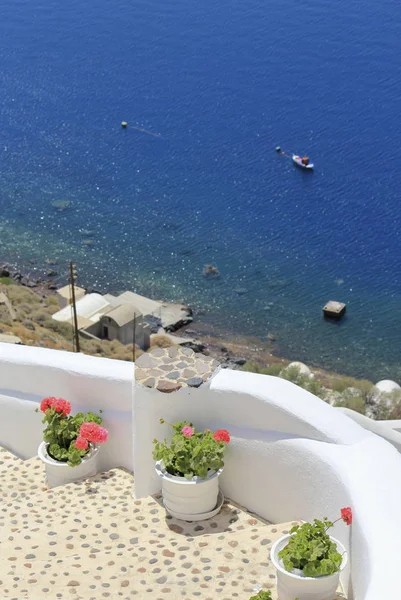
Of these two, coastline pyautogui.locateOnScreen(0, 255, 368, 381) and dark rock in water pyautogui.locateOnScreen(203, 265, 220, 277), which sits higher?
dark rock in water pyautogui.locateOnScreen(203, 265, 220, 277)

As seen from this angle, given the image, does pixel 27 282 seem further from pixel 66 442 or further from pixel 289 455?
pixel 289 455

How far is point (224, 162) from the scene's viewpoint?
5362cm

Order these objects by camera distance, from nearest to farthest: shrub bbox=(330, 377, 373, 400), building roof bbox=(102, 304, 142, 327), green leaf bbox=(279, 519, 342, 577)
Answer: green leaf bbox=(279, 519, 342, 577) → shrub bbox=(330, 377, 373, 400) → building roof bbox=(102, 304, 142, 327)

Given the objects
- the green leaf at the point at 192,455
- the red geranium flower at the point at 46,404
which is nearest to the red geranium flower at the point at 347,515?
the green leaf at the point at 192,455

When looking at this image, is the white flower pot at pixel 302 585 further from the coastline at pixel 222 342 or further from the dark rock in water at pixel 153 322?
the dark rock in water at pixel 153 322

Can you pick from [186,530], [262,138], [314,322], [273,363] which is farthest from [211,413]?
[262,138]

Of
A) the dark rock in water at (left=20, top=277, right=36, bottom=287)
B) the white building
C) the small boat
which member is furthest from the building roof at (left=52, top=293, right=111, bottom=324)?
the small boat

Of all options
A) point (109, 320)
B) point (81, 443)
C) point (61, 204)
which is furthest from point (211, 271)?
point (81, 443)

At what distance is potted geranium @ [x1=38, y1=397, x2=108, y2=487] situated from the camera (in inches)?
380

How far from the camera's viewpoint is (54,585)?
786 centimetres

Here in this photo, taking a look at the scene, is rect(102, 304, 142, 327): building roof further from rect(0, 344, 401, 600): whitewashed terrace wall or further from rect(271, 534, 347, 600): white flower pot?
rect(271, 534, 347, 600): white flower pot

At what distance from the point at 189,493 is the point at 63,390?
2.04 metres

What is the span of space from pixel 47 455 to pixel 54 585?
2.18 metres

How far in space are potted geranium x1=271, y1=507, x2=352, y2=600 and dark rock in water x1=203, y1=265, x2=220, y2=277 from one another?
37681 millimetres
